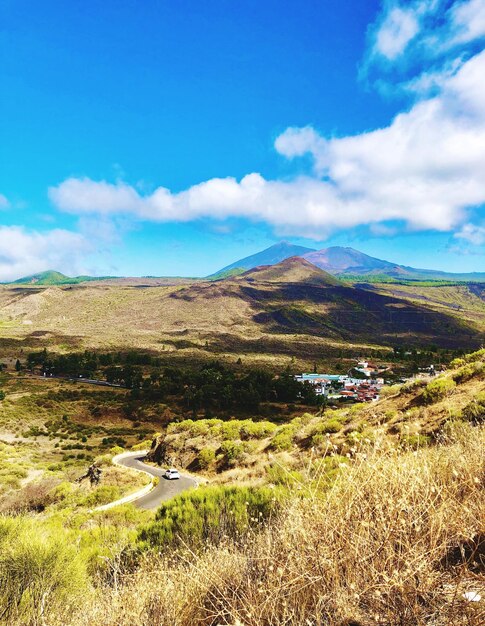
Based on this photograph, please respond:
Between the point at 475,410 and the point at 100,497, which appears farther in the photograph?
the point at 100,497

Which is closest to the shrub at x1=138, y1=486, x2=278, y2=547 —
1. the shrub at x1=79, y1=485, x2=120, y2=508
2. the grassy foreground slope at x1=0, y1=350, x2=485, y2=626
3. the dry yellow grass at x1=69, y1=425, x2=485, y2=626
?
the grassy foreground slope at x1=0, y1=350, x2=485, y2=626

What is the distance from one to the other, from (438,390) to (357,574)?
614 inches

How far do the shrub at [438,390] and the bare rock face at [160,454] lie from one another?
2059cm

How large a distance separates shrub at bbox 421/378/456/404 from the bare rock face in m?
20.6

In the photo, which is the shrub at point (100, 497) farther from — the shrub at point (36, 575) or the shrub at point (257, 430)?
the shrub at point (36, 575)

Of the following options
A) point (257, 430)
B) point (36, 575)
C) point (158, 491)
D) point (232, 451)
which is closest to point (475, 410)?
point (36, 575)

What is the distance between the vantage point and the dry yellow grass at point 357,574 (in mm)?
2645

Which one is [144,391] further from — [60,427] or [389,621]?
[389,621]

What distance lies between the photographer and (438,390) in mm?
16281

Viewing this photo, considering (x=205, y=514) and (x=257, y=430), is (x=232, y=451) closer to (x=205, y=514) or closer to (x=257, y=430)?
(x=257, y=430)

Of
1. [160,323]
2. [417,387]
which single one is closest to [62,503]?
[417,387]

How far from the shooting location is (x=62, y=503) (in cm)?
2006

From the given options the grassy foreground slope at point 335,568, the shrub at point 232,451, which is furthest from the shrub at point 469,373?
the grassy foreground slope at point 335,568

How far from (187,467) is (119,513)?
13.3 m
